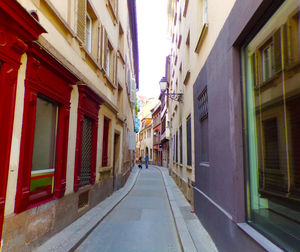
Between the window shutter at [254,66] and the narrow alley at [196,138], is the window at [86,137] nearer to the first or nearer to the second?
the narrow alley at [196,138]

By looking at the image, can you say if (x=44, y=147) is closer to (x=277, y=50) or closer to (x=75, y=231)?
(x=75, y=231)

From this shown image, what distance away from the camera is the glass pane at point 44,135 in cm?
447

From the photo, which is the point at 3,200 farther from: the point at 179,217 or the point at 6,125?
the point at 179,217

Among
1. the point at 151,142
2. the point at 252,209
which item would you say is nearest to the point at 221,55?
the point at 252,209

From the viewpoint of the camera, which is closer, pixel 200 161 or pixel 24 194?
pixel 24 194

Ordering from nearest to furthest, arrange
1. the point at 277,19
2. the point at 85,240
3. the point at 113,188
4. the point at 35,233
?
the point at 277,19
the point at 35,233
the point at 85,240
the point at 113,188

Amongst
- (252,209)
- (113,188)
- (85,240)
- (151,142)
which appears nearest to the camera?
(252,209)

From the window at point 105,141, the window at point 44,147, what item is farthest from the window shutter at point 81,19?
the window at point 105,141

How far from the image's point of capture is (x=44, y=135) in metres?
4.75

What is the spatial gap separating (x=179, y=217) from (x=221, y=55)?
4225 mm

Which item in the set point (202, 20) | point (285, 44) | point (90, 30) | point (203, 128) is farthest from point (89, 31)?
point (285, 44)

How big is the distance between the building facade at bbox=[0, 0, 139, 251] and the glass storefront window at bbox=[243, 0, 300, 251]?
3221 mm

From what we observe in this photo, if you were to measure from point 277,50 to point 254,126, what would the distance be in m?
0.98

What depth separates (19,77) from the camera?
368 centimetres
